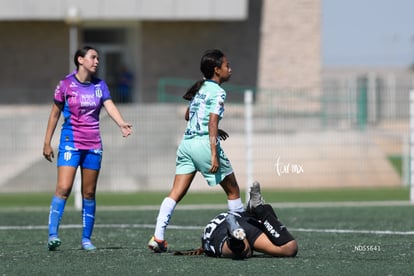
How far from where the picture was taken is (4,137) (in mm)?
25375

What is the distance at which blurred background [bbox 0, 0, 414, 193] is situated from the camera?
25.6m

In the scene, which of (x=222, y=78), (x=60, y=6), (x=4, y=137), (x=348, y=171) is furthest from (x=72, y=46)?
(x=222, y=78)

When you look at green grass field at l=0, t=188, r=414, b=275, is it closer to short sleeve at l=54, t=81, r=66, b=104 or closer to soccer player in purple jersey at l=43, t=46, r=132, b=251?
soccer player in purple jersey at l=43, t=46, r=132, b=251

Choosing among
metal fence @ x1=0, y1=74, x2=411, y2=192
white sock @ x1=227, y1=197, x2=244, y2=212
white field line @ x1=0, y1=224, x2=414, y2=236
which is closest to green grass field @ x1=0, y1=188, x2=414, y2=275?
white field line @ x1=0, y1=224, x2=414, y2=236

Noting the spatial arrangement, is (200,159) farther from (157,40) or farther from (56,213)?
(157,40)

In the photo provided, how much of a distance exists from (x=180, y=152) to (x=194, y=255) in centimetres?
101

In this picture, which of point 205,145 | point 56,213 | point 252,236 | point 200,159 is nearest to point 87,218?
point 56,213

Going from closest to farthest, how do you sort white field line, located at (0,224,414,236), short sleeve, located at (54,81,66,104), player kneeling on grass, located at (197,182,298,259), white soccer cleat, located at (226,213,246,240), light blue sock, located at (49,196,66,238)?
white soccer cleat, located at (226,213,246,240)
player kneeling on grass, located at (197,182,298,259)
light blue sock, located at (49,196,66,238)
short sleeve, located at (54,81,66,104)
white field line, located at (0,224,414,236)

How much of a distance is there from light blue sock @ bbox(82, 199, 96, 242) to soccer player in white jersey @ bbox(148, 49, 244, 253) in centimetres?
89

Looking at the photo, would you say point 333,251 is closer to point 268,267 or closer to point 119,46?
point 268,267

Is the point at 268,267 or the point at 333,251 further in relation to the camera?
the point at 333,251

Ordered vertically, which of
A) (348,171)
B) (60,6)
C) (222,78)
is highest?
(60,6)

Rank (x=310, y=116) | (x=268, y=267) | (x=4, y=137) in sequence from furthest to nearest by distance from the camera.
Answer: (x=310, y=116) → (x=4, y=137) → (x=268, y=267)

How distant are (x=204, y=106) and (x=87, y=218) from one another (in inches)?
69.8
